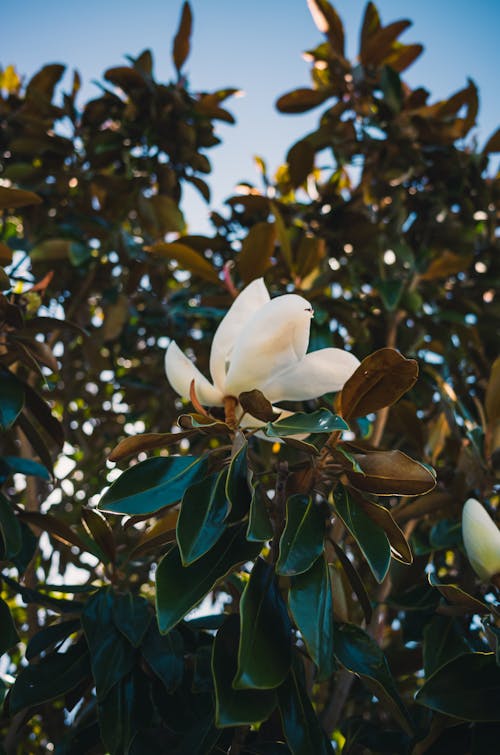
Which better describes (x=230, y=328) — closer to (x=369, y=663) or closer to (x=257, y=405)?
(x=257, y=405)

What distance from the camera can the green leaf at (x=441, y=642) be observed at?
50.7 inches

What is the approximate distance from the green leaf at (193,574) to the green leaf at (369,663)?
231 mm

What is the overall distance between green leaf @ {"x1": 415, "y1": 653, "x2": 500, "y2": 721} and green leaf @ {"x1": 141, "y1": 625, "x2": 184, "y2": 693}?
0.41 metres

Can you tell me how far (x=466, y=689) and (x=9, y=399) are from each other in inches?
38.2

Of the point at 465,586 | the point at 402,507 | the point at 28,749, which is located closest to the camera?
the point at 465,586

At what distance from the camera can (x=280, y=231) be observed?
1.81 metres

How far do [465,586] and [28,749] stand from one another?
1448 millimetres

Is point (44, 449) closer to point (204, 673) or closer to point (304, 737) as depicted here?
point (204, 673)

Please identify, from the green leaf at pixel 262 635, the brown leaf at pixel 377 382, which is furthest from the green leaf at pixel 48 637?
the brown leaf at pixel 377 382

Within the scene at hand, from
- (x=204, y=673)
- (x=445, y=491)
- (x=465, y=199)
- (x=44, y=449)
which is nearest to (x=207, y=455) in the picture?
(x=204, y=673)

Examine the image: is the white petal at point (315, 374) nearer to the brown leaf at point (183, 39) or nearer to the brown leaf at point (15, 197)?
the brown leaf at point (15, 197)

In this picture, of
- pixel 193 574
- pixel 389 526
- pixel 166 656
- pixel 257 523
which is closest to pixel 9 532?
pixel 166 656

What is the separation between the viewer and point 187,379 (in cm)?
121

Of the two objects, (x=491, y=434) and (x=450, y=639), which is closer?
(x=450, y=639)
